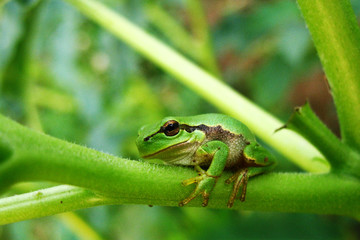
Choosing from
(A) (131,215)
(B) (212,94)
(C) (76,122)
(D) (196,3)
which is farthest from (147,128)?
(A) (131,215)

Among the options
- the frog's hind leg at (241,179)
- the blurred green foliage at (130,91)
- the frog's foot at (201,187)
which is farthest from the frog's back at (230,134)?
the blurred green foliage at (130,91)

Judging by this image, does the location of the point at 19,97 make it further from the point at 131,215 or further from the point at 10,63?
the point at 131,215

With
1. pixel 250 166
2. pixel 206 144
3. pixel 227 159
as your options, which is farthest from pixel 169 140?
pixel 250 166

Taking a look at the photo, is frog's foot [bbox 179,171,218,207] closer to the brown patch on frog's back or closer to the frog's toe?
the frog's toe

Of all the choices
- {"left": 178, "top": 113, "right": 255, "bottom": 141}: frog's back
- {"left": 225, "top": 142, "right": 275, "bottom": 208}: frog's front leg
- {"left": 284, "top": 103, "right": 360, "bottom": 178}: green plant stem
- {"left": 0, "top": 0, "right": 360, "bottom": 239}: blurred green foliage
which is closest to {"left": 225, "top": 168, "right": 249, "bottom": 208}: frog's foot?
{"left": 225, "top": 142, "right": 275, "bottom": 208}: frog's front leg

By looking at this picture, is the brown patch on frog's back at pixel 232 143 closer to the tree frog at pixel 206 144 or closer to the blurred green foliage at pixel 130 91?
the tree frog at pixel 206 144

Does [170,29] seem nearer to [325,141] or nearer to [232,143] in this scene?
[232,143]
